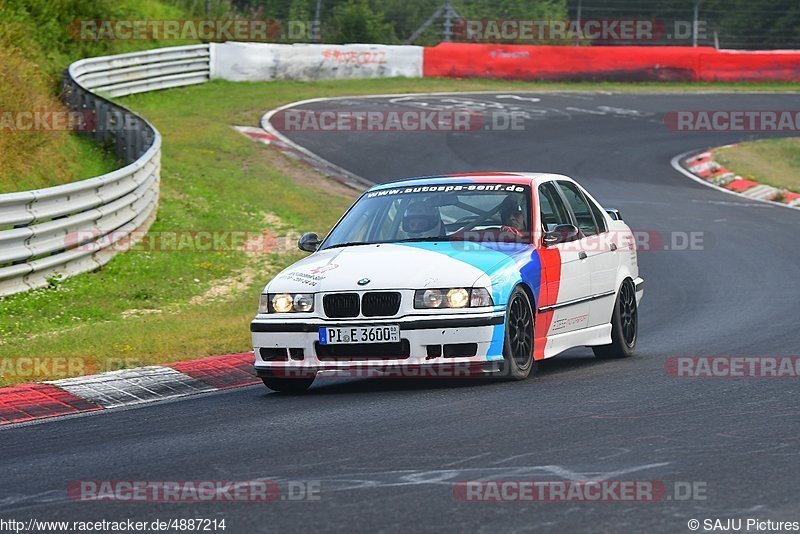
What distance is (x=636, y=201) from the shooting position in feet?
74.1

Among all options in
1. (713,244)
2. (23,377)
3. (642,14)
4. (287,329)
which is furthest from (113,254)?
(642,14)

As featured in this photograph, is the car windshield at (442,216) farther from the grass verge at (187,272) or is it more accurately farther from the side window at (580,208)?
the grass verge at (187,272)

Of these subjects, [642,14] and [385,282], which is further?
[642,14]

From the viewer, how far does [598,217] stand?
10.9 meters

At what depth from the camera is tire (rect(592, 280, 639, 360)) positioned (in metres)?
10.7

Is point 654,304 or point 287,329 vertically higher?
point 287,329

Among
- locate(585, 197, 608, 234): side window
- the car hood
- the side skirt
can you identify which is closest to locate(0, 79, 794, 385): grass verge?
the car hood

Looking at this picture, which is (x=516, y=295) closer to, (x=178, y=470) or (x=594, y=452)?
(x=594, y=452)

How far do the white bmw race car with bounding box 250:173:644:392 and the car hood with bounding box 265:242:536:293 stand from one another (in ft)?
0.03

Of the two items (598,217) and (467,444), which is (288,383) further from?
(598,217)

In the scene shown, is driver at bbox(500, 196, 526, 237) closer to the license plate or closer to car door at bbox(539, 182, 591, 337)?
car door at bbox(539, 182, 591, 337)

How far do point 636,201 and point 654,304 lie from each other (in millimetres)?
7963

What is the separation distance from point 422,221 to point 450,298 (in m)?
1.24

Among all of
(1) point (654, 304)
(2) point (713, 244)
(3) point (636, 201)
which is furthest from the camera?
(3) point (636, 201)
